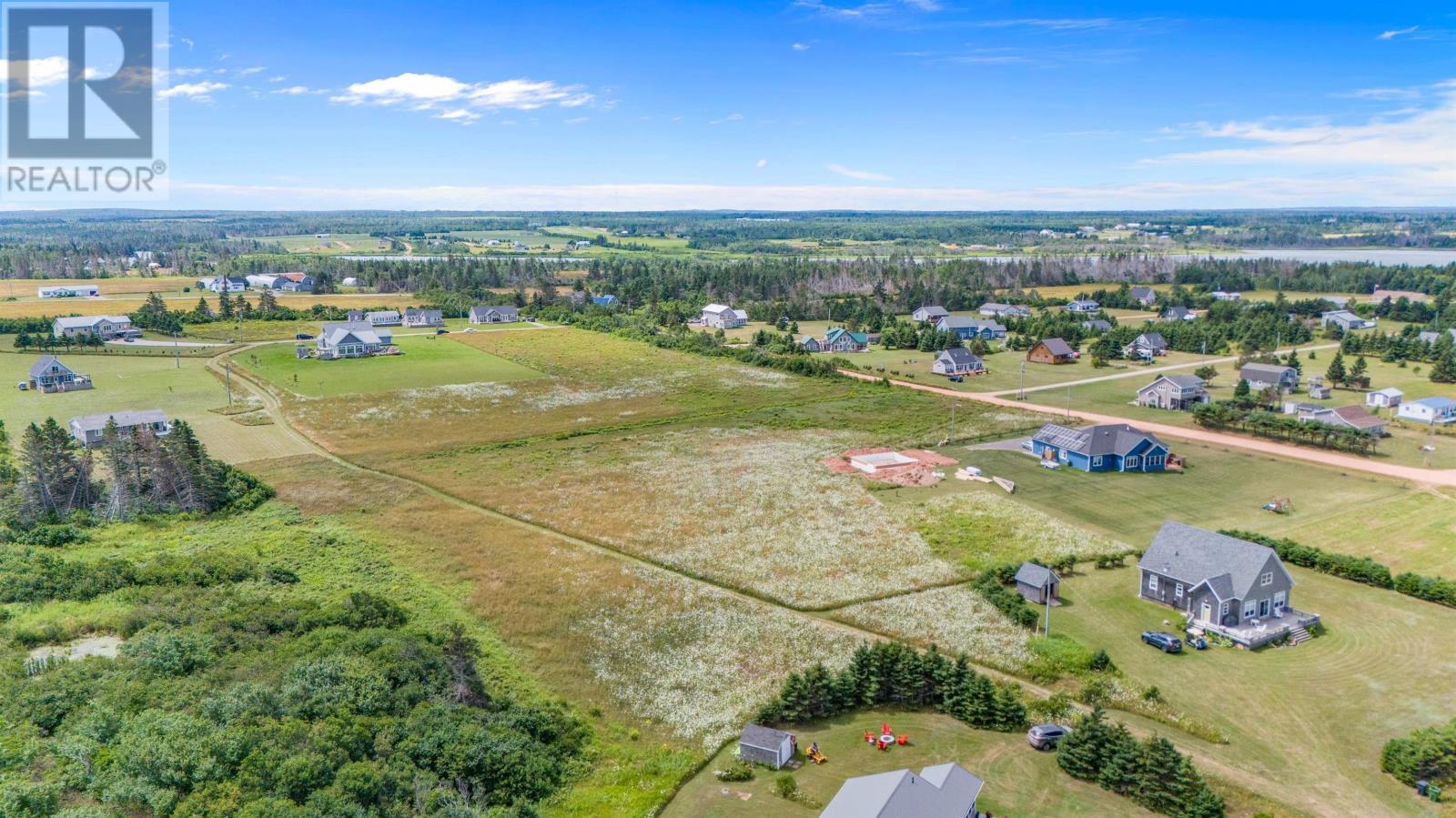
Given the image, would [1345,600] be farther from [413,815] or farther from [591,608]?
[413,815]

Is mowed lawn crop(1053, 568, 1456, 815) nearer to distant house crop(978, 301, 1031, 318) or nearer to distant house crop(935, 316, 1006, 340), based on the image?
distant house crop(935, 316, 1006, 340)

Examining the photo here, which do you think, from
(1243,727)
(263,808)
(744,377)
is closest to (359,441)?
(744,377)

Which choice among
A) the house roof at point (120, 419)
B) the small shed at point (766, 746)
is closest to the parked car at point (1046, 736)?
the small shed at point (766, 746)

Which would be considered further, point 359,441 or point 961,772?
point 359,441

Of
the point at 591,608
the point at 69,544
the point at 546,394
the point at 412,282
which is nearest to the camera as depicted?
the point at 591,608

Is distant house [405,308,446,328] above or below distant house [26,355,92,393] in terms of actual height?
above

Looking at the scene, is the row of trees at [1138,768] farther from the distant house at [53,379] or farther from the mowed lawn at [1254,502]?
the distant house at [53,379]

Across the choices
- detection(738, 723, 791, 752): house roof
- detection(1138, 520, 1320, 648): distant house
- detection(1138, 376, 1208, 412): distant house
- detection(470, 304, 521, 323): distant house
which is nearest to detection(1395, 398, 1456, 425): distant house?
detection(1138, 376, 1208, 412): distant house
